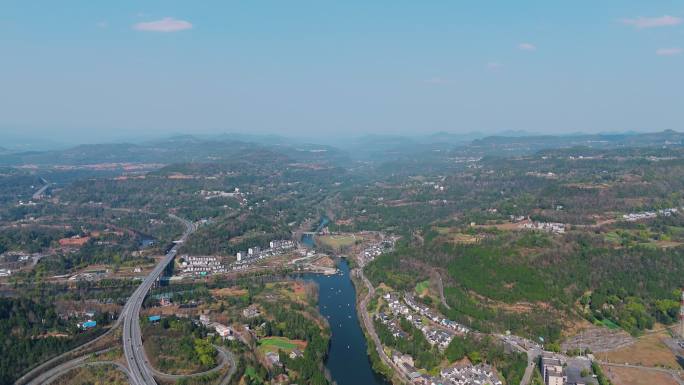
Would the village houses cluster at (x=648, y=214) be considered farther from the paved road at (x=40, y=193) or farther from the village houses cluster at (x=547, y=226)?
the paved road at (x=40, y=193)

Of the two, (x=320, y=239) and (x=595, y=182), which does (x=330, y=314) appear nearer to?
(x=320, y=239)

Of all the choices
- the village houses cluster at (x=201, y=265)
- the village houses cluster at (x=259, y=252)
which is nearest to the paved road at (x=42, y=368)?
the village houses cluster at (x=201, y=265)

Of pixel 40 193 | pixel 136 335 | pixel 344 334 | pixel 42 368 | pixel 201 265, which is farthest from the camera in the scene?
pixel 40 193

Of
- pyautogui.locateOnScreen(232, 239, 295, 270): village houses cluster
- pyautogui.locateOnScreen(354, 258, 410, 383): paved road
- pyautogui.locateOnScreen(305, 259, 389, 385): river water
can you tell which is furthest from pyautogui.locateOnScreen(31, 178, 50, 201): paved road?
pyautogui.locateOnScreen(354, 258, 410, 383): paved road

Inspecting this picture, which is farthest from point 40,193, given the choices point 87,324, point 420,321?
point 420,321

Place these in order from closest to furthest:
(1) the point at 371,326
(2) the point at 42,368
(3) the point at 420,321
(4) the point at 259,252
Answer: (2) the point at 42,368
(1) the point at 371,326
(3) the point at 420,321
(4) the point at 259,252

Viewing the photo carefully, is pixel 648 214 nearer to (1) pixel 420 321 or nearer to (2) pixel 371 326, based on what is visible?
(1) pixel 420 321
